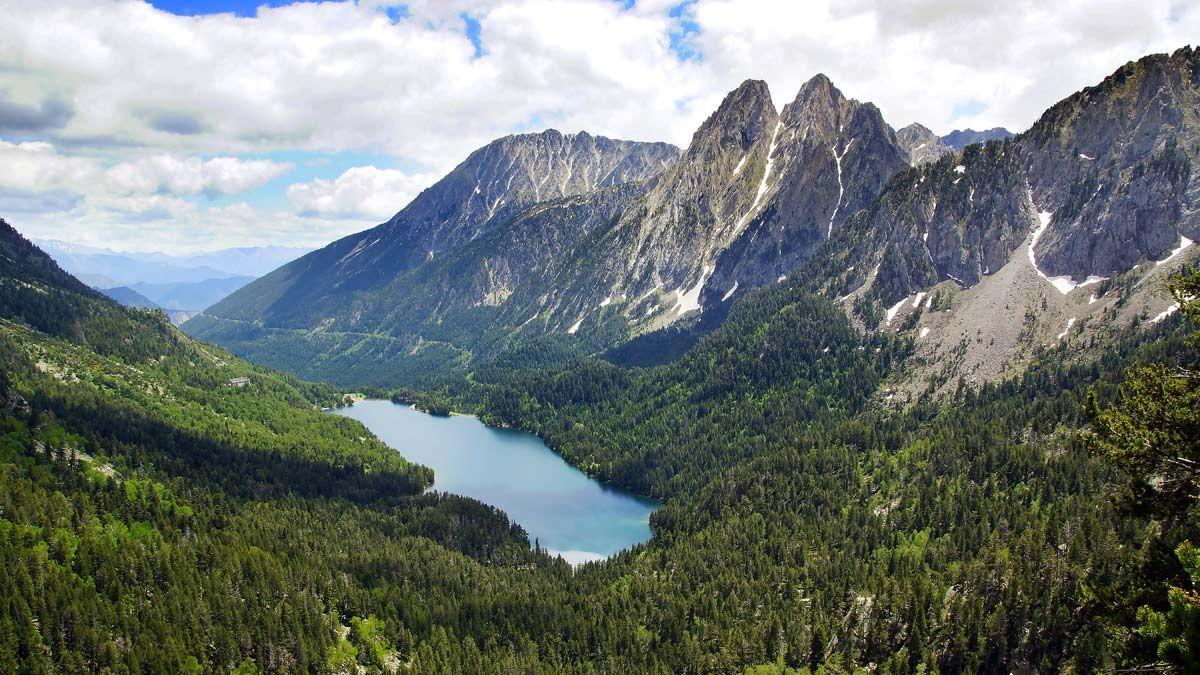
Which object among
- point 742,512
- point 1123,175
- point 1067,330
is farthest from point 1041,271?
point 742,512

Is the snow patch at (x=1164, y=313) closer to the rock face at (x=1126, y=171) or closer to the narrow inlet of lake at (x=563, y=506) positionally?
the rock face at (x=1126, y=171)

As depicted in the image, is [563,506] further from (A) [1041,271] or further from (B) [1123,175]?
(B) [1123,175]

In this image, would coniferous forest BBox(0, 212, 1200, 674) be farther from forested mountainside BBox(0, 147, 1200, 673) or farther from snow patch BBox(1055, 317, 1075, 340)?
snow patch BBox(1055, 317, 1075, 340)

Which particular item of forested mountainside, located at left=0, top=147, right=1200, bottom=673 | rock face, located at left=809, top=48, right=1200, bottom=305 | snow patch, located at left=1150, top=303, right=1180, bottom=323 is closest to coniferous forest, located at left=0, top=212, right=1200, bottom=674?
forested mountainside, located at left=0, top=147, right=1200, bottom=673

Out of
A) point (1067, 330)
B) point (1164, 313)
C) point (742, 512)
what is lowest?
point (742, 512)

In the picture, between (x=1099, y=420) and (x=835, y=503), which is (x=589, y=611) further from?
(x=1099, y=420)

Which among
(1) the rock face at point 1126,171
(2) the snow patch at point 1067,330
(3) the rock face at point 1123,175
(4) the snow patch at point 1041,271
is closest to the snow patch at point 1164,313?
(2) the snow patch at point 1067,330

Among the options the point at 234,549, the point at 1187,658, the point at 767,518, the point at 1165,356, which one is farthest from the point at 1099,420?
the point at 1165,356
